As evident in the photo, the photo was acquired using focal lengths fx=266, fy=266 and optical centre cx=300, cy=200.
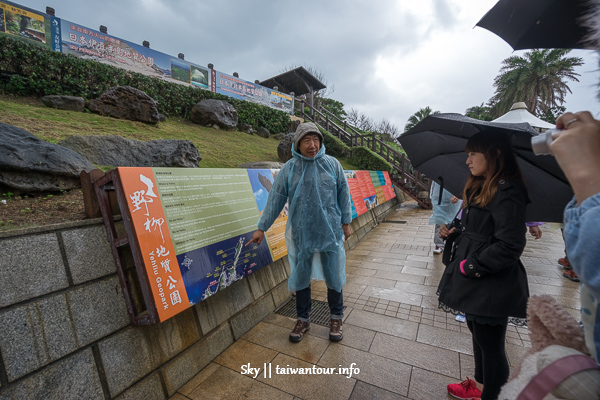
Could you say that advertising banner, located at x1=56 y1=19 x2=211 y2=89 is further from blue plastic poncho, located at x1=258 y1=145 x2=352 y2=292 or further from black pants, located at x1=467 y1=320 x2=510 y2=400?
black pants, located at x1=467 y1=320 x2=510 y2=400

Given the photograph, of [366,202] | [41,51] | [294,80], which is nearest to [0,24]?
[41,51]

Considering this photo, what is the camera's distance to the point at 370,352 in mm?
2277

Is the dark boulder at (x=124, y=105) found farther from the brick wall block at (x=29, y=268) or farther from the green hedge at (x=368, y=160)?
the green hedge at (x=368, y=160)

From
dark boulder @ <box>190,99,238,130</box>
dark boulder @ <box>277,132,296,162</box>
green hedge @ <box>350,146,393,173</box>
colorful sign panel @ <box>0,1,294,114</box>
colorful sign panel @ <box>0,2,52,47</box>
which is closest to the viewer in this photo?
colorful sign panel @ <box>0,2,52,47</box>

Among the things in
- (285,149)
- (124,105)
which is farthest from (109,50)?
(285,149)

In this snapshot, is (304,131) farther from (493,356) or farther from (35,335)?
(35,335)

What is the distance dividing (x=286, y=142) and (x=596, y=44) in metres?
8.83

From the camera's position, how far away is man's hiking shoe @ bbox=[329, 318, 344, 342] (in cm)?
244

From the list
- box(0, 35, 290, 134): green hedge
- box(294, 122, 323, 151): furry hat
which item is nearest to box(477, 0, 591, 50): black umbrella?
box(294, 122, 323, 151): furry hat

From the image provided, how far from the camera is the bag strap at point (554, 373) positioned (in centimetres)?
56

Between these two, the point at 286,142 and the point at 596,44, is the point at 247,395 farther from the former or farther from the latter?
the point at 286,142

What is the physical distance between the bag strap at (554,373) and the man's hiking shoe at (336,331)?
2.00 metres

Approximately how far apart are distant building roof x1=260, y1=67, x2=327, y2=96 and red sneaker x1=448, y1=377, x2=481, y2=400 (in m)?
18.7

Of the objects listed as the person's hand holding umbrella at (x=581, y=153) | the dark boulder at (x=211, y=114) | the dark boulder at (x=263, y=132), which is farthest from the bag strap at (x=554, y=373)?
the dark boulder at (x=263, y=132)
